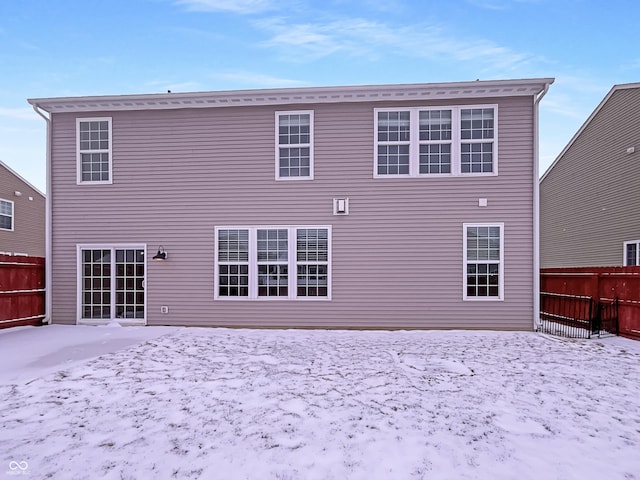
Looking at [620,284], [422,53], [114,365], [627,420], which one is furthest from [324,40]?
[627,420]

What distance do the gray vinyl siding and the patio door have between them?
10.4 inches

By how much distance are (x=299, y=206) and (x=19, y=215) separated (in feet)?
55.0

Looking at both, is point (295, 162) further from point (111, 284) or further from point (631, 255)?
point (631, 255)

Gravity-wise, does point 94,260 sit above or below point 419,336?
above

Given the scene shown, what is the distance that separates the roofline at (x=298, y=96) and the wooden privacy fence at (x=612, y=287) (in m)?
4.76

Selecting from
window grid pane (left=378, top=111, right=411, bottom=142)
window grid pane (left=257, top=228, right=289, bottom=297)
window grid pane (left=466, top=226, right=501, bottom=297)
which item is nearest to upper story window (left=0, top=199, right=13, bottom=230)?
window grid pane (left=257, top=228, right=289, bottom=297)

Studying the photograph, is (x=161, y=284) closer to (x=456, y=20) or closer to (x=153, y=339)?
(x=153, y=339)

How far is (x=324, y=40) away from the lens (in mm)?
16172

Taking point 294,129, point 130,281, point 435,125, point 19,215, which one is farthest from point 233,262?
point 19,215

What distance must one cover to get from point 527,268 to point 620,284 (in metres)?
2.12

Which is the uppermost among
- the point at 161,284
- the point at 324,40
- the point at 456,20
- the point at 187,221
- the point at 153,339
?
the point at 324,40

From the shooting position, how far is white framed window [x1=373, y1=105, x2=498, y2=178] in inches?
322

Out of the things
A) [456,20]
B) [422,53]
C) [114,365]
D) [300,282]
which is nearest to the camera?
[114,365]

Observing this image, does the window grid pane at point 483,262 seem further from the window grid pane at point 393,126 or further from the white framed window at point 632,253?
the white framed window at point 632,253
